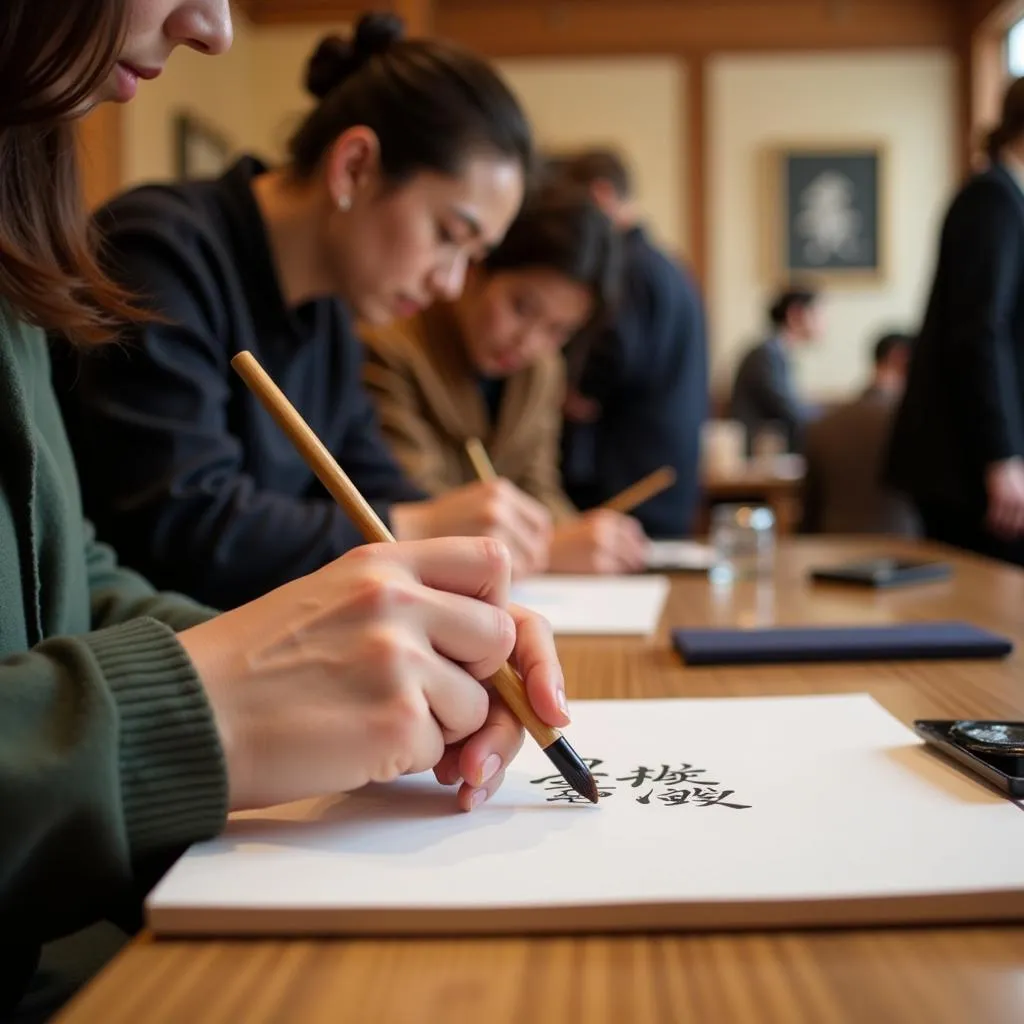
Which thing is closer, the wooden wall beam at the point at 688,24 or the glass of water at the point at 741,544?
the glass of water at the point at 741,544

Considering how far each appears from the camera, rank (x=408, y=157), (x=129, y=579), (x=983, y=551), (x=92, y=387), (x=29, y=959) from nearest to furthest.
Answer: (x=29, y=959), (x=129, y=579), (x=92, y=387), (x=408, y=157), (x=983, y=551)

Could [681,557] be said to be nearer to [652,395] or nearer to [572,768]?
[652,395]

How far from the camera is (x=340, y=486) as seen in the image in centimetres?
51

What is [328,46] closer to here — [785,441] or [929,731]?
[929,731]

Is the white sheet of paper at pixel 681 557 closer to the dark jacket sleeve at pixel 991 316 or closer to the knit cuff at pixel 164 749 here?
the dark jacket sleeve at pixel 991 316

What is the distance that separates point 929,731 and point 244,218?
883 mm

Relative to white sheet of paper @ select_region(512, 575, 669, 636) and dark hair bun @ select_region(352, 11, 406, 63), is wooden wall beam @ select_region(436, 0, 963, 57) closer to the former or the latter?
dark hair bun @ select_region(352, 11, 406, 63)

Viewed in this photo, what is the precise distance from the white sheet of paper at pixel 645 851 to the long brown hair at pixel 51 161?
0.33m

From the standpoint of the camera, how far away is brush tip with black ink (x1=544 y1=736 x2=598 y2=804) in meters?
0.46

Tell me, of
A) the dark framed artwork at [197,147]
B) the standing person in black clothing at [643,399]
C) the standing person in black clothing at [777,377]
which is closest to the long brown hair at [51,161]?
the standing person in black clothing at [643,399]

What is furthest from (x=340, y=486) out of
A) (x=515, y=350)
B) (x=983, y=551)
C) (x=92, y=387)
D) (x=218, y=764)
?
(x=983, y=551)

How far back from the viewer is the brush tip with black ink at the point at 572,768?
46cm

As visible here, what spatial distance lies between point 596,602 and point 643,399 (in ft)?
4.31

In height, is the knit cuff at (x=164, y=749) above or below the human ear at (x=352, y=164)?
below
